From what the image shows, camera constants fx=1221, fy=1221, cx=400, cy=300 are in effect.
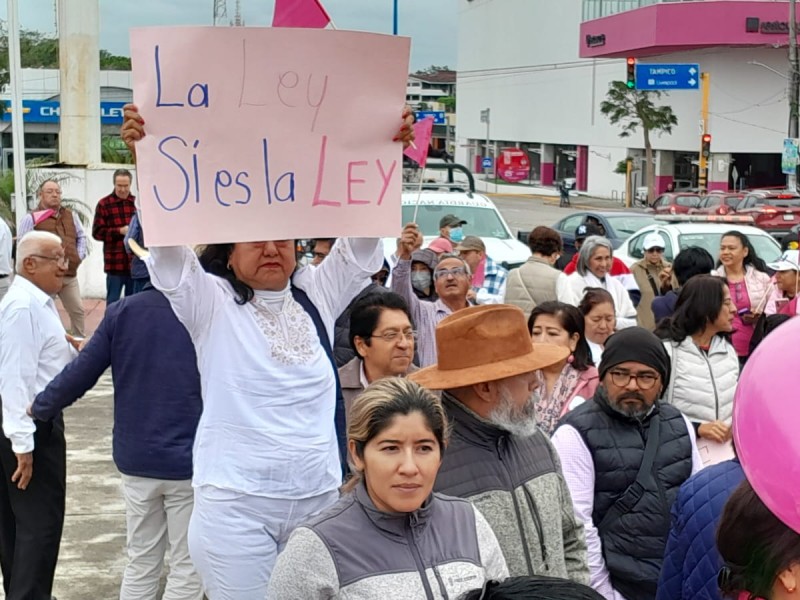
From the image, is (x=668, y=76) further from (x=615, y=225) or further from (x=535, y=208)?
(x=615, y=225)

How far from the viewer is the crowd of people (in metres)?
3.01

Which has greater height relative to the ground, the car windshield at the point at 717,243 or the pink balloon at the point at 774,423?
the pink balloon at the point at 774,423

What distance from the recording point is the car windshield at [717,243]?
15.6 m

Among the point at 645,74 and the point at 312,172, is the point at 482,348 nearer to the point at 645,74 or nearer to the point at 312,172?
the point at 312,172

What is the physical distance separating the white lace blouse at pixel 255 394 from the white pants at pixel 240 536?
42 mm

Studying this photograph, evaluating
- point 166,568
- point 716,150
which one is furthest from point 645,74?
point 166,568

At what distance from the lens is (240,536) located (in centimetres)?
362

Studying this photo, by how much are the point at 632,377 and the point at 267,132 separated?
66.5 inches

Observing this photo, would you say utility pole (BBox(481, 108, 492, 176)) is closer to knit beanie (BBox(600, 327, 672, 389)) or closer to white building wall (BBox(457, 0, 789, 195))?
white building wall (BBox(457, 0, 789, 195))

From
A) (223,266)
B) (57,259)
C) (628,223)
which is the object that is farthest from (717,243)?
(223,266)

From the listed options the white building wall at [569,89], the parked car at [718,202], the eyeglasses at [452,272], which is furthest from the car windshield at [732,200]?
the eyeglasses at [452,272]

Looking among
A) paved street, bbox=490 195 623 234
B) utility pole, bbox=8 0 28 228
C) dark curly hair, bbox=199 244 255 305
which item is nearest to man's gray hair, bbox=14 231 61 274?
dark curly hair, bbox=199 244 255 305

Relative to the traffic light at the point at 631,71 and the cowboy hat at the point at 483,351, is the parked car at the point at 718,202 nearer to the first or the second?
the traffic light at the point at 631,71

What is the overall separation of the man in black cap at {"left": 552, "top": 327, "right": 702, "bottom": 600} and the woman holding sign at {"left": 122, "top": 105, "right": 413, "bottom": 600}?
1042 mm
